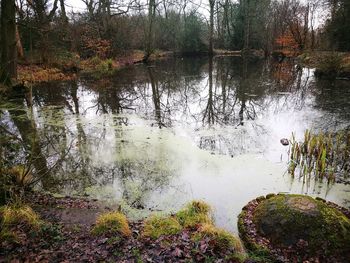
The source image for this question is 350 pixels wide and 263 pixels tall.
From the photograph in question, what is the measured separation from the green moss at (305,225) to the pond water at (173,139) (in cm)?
58

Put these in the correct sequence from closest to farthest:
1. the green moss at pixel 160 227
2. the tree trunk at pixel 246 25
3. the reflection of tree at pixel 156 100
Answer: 1. the green moss at pixel 160 227
2. the reflection of tree at pixel 156 100
3. the tree trunk at pixel 246 25

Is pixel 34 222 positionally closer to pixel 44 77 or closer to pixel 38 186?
pixel 38 186

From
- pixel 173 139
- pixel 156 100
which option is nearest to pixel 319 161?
pixel 173 139

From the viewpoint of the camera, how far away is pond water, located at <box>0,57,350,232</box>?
5250 mm

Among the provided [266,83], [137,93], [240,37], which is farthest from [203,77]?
[240,37]

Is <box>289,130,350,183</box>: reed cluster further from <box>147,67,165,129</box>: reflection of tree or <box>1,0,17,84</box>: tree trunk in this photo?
<box>1,0,17,84</box>: tree trunk

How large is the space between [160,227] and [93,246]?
0.86 m

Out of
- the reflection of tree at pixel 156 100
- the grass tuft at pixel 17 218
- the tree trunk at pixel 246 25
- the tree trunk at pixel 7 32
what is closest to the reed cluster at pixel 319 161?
the reflection of tree at pixel 156 100

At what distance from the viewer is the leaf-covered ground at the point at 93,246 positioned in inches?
132

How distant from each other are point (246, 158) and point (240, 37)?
37.4m

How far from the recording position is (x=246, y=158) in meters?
6.51

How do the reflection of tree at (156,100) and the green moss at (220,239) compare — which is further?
the reflection of tree at (156,100)

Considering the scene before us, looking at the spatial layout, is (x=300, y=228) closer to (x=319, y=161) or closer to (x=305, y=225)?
(x=305, y=225)

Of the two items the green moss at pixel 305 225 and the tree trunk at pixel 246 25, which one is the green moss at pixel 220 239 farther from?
the tree trunk at pixel 246 25
